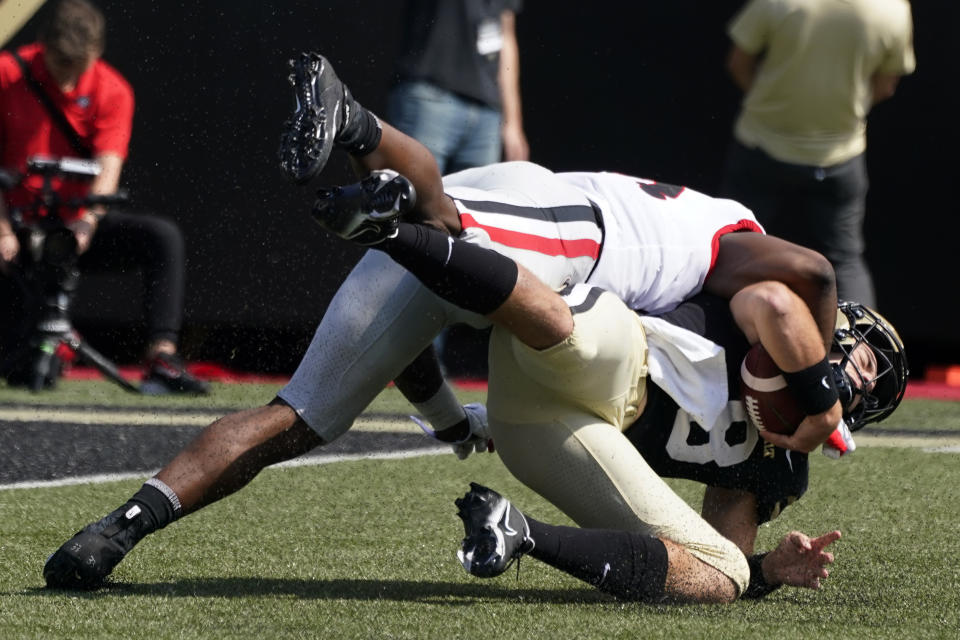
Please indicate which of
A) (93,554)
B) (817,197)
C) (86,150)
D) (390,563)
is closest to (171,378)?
(86,150)

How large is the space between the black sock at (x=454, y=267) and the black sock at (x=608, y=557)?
0.41 m

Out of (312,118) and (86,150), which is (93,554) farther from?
(86,150)

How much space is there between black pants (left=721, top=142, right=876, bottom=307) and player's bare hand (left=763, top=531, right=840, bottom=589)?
3389 mm

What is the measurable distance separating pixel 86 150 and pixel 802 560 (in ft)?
13.5

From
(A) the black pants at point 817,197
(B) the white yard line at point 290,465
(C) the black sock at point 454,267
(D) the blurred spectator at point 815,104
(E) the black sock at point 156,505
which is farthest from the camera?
(A) the black pants at point 817,197

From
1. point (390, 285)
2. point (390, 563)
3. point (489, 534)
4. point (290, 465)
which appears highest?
point (390, 285)

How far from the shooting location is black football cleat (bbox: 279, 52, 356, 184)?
129 inches

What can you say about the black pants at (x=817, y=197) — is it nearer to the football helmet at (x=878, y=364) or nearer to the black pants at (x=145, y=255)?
the black pants at (x=145, y=255)

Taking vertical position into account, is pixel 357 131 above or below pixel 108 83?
above

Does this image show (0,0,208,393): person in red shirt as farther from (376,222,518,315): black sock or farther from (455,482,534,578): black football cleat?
(455,482,534,578): black football cleat

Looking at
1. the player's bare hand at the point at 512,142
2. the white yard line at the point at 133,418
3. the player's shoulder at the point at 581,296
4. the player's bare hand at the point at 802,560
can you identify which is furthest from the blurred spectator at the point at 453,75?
the player's bare hand at the point at 802,560

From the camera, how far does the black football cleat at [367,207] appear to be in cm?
291

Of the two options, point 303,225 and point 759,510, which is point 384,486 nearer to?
point 759,510

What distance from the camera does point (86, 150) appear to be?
A: 21.5 ft
